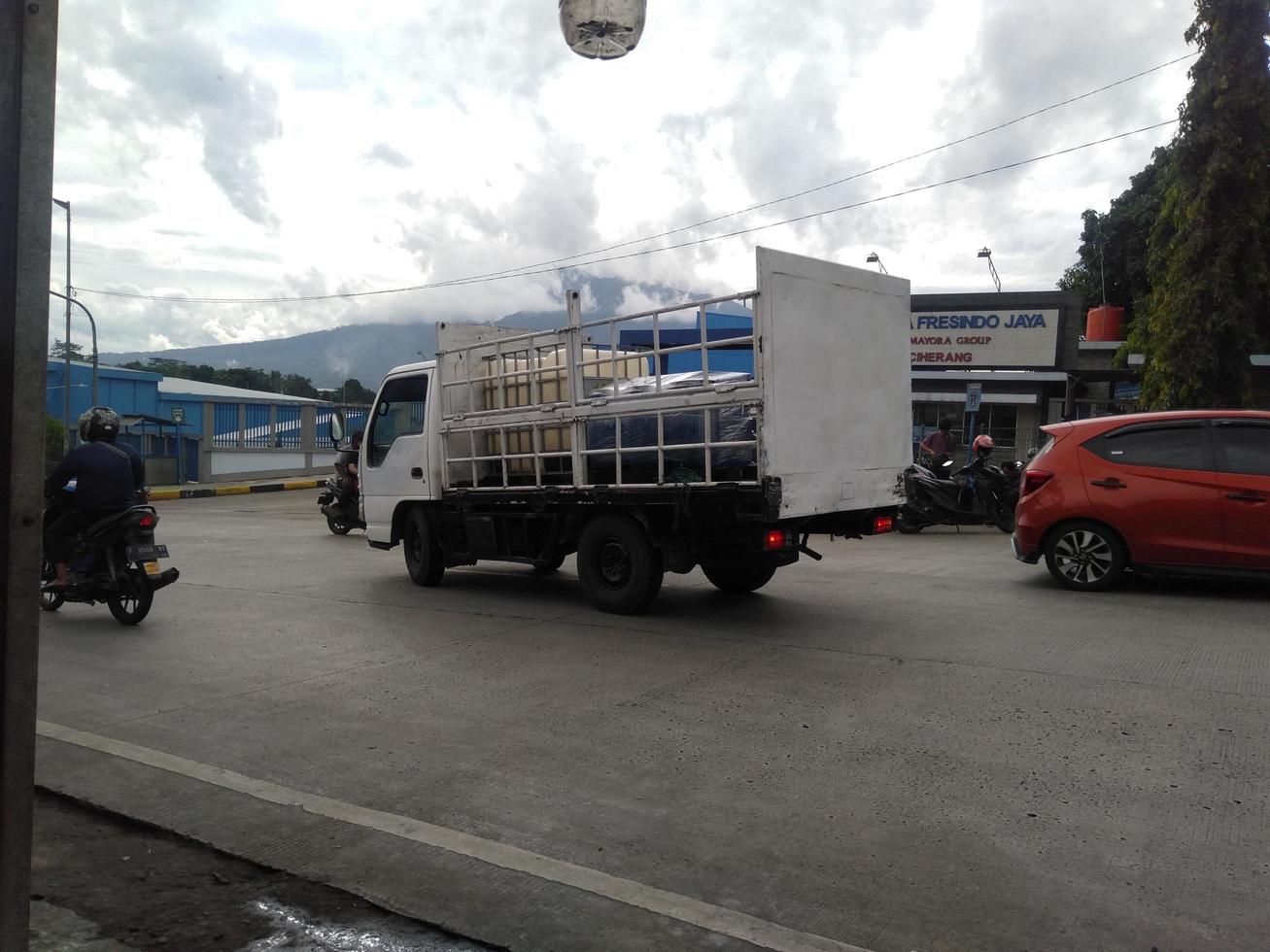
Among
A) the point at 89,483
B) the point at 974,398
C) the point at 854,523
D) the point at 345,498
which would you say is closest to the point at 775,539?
the point at 854,523

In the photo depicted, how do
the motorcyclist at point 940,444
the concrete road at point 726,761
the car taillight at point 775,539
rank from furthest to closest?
the motorcyclist at point 940,444 → the car taillight at point 775,539 → the concrete road at point 726,761

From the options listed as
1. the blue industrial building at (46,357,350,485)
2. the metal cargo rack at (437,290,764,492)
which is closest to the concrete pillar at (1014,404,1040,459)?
the metal cargo rack at (437,290,764,492)

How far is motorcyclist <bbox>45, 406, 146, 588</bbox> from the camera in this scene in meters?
8.16

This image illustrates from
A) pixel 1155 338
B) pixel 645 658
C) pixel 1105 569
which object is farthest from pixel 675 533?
pixel 1155 338

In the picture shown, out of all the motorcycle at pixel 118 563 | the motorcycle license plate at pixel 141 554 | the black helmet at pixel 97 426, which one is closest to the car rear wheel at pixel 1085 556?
the motorcycle at pixel 118 563

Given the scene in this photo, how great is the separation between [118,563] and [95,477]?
74cm

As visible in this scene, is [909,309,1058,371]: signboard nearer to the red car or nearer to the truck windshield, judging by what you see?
the red car

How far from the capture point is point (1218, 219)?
20672 mm

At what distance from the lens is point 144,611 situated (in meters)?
8.31

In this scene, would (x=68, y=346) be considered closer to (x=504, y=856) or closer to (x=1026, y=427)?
(x=1026, y=427)

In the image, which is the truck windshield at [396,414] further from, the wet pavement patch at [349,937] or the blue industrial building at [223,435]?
the blue industrial building at [223,435]

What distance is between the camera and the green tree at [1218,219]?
19906 millimetres

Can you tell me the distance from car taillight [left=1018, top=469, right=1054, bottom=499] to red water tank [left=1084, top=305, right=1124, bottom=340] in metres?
21.1

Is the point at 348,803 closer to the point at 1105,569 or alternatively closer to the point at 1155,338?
the point at 1105,569
